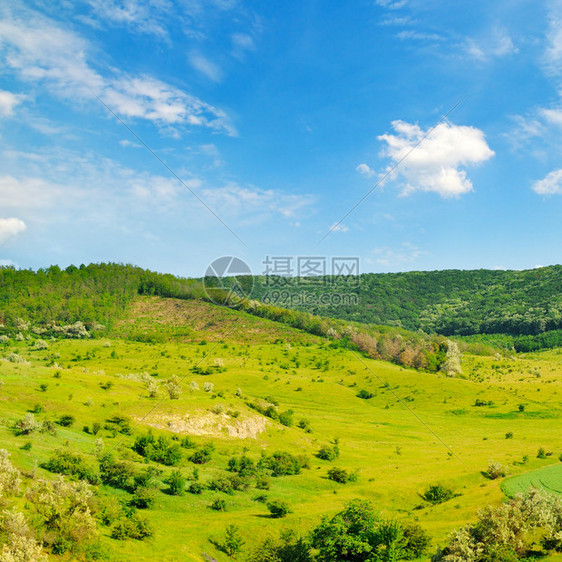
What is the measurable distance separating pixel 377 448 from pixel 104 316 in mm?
129669

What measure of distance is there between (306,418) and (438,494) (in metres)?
31.9

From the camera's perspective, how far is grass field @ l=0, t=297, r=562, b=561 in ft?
105

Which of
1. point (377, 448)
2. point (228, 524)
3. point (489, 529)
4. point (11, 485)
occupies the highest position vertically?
point (11, 485)

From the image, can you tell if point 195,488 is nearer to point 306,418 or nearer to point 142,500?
point 142,500

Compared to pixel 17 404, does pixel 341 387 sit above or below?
below

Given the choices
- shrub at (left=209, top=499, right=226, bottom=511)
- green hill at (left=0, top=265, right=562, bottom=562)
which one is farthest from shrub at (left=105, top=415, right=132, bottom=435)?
shrub at (left=209, top=499, right=226, bottom=511)

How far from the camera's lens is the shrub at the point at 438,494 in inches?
1502

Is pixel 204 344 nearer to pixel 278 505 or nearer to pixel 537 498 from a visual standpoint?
pixel 278 505

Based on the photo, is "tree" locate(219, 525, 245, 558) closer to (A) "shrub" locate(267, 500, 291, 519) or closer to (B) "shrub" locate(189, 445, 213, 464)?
(A) "shrub" locate(267, 500, 291, 519)

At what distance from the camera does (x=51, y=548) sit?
20.5m

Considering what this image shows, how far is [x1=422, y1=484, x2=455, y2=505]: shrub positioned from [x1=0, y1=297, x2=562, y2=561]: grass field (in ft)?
3.22

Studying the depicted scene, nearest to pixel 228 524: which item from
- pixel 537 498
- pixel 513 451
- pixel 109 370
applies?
pixel 537 498

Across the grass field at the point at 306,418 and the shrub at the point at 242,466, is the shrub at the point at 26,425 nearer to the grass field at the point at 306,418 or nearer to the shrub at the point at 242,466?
the grass field at the point at 306,418

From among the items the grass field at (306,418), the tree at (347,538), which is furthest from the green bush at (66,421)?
the tree at (347,538)
